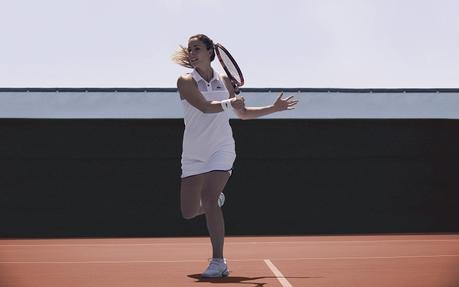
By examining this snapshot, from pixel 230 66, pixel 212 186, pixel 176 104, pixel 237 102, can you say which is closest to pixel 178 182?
pixel 176 104

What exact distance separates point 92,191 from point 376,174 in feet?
16.2

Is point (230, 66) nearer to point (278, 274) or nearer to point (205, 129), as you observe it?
point (205, 129)

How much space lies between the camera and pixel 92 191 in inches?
588

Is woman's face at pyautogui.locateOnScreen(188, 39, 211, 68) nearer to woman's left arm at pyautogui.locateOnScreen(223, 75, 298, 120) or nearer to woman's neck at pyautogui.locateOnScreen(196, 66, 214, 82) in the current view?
woman's neck at pyautogui.locateOnScreen(196, 66, 214, 82)

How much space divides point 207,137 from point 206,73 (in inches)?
22.9

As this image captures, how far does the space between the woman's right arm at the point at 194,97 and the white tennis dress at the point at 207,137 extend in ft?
0.35

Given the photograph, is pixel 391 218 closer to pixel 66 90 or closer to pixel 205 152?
pixel 66 90

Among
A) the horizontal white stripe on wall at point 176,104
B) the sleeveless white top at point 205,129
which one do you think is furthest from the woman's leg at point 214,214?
the horizontal white stripe on wall at point 176,104

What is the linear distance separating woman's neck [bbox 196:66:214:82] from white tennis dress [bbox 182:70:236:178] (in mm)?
38

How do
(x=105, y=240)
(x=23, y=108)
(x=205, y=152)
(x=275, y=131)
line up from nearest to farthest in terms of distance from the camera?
(x=205, y=152) → (x=105, y=240) → (x=275, y=131) → (x=23, y=108)

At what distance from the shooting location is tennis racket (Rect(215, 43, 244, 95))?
7.96m

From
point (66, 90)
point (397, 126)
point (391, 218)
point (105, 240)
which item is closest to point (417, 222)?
point (391, 218)

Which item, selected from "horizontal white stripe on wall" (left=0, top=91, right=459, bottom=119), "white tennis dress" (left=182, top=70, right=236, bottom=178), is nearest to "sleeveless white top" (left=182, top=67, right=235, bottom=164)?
"white tennis dress" (left=182, top=70, right=236, bottom=178)

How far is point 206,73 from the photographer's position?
7801 mm
